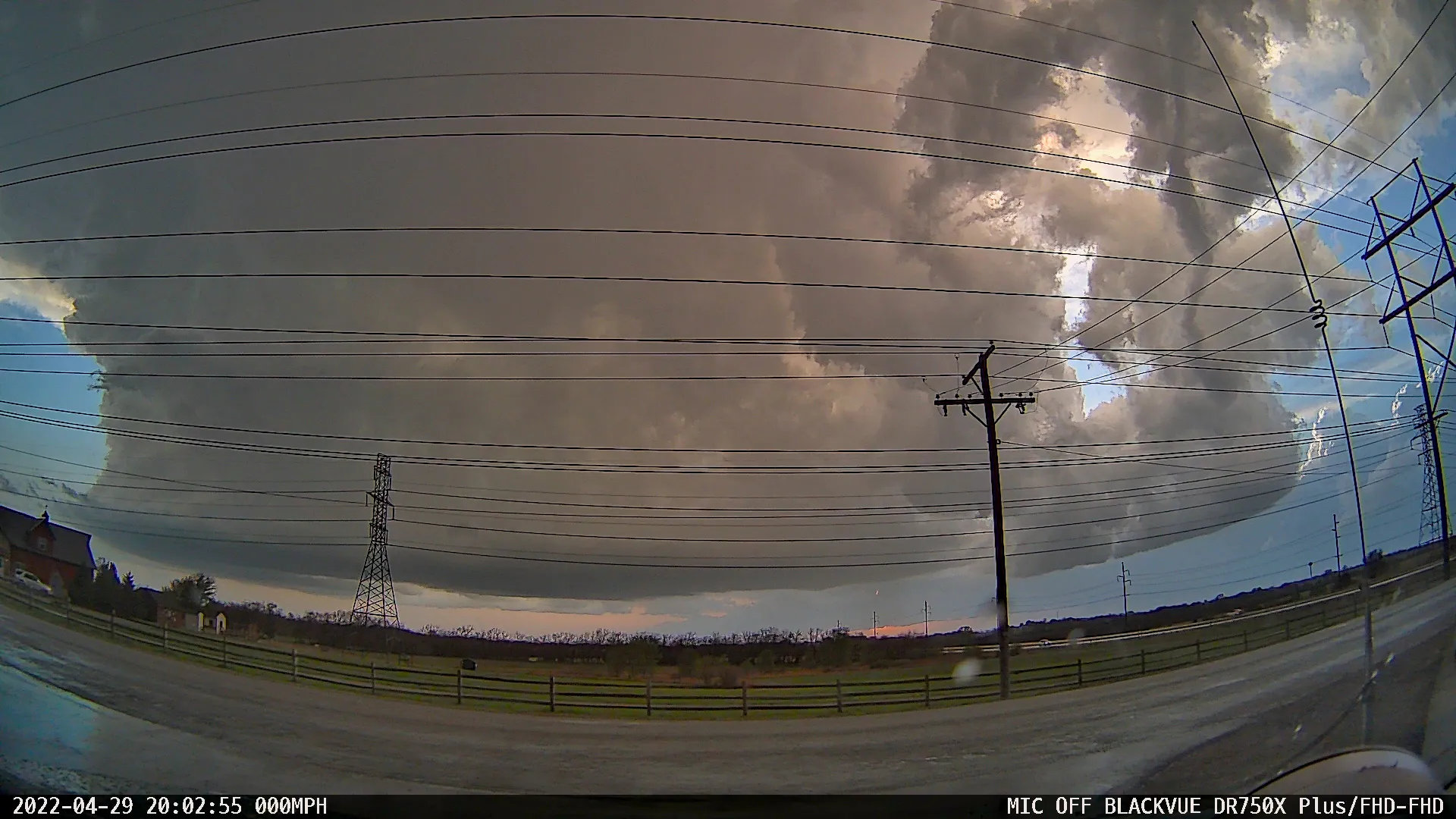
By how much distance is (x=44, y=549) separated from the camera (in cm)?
256

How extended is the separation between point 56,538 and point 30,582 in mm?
271

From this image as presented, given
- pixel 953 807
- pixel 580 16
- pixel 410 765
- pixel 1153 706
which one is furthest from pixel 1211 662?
pixel 580 16

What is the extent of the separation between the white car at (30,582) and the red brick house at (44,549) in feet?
0.05

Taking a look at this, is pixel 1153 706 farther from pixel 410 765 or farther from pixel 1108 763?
pixel 410 765

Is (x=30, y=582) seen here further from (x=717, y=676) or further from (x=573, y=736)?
(x=717, y=676)

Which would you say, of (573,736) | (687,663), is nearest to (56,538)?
(573,736)

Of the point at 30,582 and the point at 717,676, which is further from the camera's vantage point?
the point at 30,582

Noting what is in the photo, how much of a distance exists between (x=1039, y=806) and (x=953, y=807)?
0.31 metres

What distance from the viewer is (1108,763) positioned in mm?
2510

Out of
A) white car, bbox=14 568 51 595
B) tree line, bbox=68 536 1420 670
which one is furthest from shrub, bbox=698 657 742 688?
white car, bbox=14 568 51 595

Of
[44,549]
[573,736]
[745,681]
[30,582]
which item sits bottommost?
[573,736]

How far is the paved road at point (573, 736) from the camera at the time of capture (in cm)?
240

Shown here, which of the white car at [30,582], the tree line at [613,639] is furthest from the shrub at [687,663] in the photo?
the white car at [30,582]

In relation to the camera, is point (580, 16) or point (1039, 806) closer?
point (1039, 806)
